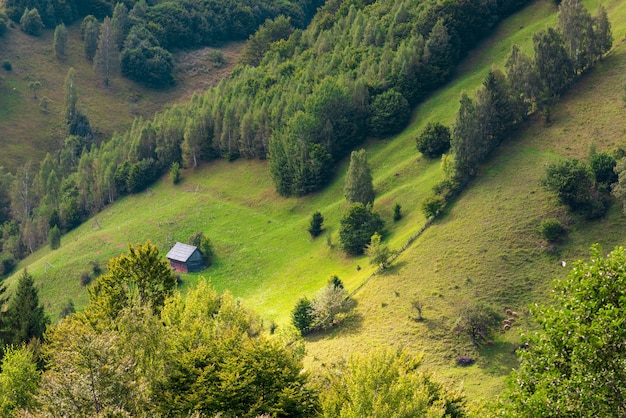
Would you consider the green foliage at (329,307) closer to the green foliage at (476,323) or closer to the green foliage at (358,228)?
the green foliage at (476,323)

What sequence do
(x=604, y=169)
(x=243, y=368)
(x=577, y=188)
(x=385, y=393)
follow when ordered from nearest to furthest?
(x=385, y=393) < (x=243, y=368) < (x=577, y=188) < (x=604, y=169)

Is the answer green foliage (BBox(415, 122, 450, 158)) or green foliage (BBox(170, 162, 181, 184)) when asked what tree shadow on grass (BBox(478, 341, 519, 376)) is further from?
green foliage (BBox(170, 162, 181, 184))

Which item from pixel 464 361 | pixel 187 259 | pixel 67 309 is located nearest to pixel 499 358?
pixel 464 361

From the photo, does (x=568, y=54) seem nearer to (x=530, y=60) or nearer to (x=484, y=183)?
(x=530, y=60)

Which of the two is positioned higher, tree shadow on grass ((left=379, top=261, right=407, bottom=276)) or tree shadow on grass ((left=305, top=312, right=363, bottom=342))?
tree shadow on grass ((left=379, top=261, right=407, bottom=276))

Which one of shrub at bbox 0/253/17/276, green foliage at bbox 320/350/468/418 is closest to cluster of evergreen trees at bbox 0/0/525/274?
shrub at bbox 0/253/17/276

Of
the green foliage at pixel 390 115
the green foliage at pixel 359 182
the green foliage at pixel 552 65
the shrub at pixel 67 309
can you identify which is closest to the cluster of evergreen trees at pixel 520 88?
the green foliage at pixel 552 65

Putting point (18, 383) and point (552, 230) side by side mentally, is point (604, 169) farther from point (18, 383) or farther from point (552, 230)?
point (18, 383)
